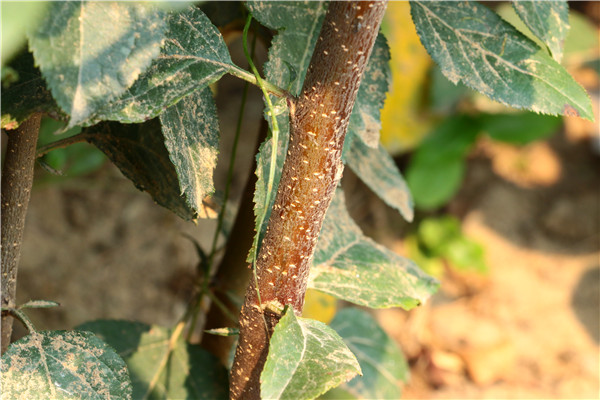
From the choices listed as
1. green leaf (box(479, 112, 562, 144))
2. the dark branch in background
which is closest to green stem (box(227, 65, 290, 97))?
the dark branch in background

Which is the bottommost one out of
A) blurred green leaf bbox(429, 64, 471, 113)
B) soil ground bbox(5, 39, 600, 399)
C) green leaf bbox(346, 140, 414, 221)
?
soil ground bbox(5, 39, 600, 399)

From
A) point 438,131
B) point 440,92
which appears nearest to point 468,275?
point 438,131

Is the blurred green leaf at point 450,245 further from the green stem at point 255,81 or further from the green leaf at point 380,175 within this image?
the green stem at point 255,81

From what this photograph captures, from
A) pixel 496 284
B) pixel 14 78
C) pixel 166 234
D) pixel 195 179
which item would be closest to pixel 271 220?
pixel 195 179

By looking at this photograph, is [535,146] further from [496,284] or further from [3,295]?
[3,295]

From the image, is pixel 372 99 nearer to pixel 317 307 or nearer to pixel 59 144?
pixel 59 144

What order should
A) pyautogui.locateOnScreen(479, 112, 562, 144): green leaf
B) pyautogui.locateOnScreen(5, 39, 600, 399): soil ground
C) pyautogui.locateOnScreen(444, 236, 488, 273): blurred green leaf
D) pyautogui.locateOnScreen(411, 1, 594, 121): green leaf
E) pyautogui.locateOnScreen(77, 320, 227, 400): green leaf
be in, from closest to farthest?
pyautogui.locateOnScreen(411, 1, 594, 121): green leaf, pyautogui.locateOnScreen(77, 320, 227, 400): green leaf, pyautogui.locateOnScreen(5, 39, 600, 399): soil ground, pyautogui.locateOnScreen(444, 236, 488, 273): blurred green leaf, pyautogui.locateOnScreen(479, 112, 562, 144): green leaf

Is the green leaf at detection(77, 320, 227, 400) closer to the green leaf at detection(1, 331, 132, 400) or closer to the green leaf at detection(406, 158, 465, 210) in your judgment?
the green leaf at detection(1, 331, 132, 400)

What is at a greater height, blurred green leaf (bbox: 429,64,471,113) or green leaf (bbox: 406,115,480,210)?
blurred green leaf (bbox: 429,64,471,113)
